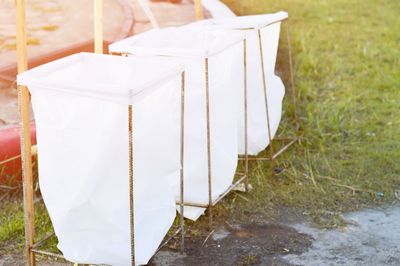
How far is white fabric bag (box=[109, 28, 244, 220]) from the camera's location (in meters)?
3.29

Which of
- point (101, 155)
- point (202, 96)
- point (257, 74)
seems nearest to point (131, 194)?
point (101, 155)

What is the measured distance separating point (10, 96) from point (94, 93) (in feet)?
7.17

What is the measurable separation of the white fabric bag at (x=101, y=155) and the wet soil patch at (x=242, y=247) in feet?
1.50

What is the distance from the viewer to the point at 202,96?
334cm

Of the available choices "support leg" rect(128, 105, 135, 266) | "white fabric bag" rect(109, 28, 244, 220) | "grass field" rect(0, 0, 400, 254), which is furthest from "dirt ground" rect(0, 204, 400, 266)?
"support leg" rect(128, 105, 135, 266)

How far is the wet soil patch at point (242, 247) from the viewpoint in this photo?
3.27 m

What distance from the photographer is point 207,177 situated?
3.47 metres

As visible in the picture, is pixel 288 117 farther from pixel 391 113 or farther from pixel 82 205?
pixel 82 205

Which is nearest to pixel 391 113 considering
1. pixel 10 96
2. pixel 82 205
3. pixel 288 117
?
pixel 288 117

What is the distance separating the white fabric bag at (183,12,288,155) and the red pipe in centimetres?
107

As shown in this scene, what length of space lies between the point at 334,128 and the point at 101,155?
2.58 metres

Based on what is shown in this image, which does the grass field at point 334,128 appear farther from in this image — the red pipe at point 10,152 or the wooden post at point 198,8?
the wooden post at point 198,8

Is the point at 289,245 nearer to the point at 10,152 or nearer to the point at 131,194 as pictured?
the point at 131,194

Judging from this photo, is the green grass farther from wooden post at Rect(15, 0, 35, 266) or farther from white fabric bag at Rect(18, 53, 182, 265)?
wooden post at Rect(15, 0, 35, 266)
